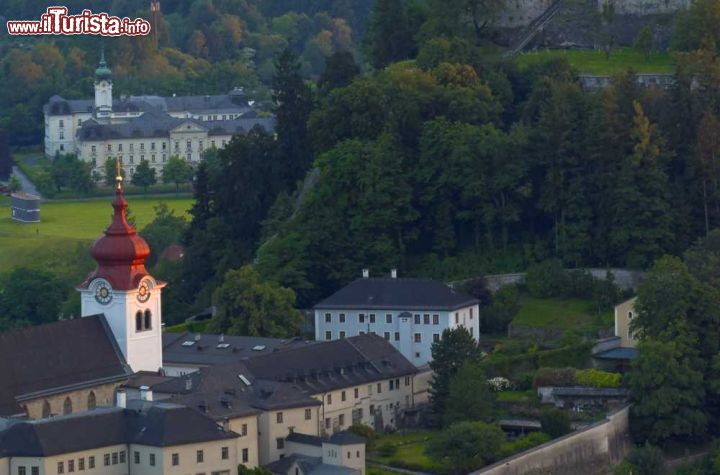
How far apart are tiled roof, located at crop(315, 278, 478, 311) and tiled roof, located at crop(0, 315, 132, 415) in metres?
10.6

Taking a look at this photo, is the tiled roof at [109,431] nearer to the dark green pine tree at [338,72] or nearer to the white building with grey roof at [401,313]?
the white building with grey roof at [401,313]

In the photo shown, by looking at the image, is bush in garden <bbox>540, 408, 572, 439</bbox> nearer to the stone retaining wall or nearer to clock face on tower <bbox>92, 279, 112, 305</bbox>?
the stone retaining wall

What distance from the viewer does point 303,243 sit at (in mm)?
106250

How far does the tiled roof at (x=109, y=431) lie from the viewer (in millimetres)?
82250

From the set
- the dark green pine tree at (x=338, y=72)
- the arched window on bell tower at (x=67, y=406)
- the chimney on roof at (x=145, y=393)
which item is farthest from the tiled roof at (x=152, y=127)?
the chimney on roof at (x=145, y=393)

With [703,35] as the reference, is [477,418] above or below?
below

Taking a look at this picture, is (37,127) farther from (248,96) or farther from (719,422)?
(719,422)

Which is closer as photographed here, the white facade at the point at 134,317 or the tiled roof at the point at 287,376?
the tiled roof at the point at 287,376

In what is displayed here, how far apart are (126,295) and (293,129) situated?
82.0ft

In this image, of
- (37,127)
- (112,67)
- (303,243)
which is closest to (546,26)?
(303,243)

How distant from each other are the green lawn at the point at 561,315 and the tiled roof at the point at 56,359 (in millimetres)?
16382

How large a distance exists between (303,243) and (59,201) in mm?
48705

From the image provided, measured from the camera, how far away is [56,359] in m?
90.1

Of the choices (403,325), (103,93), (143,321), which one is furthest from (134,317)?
(103,93)
